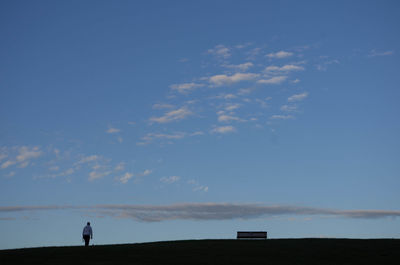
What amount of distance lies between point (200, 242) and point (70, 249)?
31.6 ft

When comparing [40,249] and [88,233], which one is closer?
[40,249]

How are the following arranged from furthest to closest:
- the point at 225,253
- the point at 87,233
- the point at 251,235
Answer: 1. the point at 251,235
2. the point at 87,233
3. the point at 225,253

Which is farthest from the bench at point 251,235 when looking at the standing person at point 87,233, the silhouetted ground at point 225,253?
the standing person at point 87,233

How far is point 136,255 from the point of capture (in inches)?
1233

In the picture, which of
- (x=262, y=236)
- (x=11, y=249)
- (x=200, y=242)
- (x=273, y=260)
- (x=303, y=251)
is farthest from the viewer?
(x=262, y=236)

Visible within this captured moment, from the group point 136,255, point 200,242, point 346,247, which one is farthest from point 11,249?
point 346,247

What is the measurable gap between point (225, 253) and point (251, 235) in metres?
10.8

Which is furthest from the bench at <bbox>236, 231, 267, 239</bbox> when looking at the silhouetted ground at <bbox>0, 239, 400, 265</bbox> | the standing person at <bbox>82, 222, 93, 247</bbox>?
the standing person at <bbox>82, 222, 93, 247</bbox>

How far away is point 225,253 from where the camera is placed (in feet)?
105

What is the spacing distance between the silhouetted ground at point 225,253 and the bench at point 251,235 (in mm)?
3839

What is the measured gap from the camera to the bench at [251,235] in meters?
42.3

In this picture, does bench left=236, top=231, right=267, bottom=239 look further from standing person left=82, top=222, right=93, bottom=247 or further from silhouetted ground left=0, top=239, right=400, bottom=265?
standing person left=82, top=222, right=93, bottom=247

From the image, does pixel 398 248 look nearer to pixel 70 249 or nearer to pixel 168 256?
pixel 168 256

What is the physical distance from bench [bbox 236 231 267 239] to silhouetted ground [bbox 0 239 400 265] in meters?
3.84
